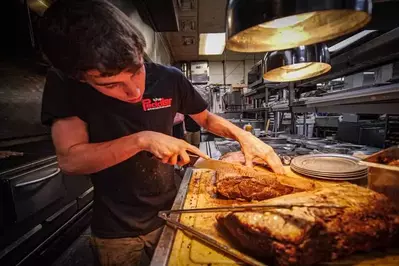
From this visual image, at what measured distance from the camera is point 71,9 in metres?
0.92

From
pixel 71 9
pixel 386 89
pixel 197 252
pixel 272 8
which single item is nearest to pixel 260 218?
pixel 197 252

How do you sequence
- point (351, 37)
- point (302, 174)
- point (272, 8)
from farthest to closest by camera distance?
point (351, 37)
point (302, 174)
point (272, 8)

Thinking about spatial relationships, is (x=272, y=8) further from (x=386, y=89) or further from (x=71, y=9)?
(x=386, y=89)

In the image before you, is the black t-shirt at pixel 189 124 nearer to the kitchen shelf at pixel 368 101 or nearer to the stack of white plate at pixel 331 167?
the kitchen shelf at pixel 368 101

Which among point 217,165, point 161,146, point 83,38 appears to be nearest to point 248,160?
point 217,165

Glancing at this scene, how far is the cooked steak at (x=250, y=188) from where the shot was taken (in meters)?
1.15

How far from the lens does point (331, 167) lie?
1472 millimetres

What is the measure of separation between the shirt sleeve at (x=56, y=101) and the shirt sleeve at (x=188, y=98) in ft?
2.22

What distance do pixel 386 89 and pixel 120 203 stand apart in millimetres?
1856

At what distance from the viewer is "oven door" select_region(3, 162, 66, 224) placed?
1.36 meters

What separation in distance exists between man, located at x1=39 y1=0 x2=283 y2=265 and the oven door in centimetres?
55

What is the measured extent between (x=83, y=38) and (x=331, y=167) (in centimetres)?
160

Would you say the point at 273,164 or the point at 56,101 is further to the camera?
the point at 273,164

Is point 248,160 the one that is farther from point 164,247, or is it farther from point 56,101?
point 56,101
